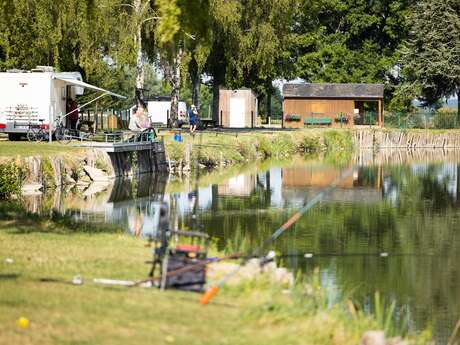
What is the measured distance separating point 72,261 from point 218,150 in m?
32.2

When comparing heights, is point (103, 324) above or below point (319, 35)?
below

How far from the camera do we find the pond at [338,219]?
15.5 m

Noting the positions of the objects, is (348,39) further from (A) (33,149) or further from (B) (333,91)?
(A) (33,149)

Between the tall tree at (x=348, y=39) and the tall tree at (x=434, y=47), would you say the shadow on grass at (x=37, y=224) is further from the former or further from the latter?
the tall tree at (x=348, y=39)

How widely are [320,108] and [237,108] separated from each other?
8542 millimetres

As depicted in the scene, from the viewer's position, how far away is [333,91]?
74.3 m

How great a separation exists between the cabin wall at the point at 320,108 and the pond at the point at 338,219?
28785 millimetres

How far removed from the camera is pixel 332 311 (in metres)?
10.8

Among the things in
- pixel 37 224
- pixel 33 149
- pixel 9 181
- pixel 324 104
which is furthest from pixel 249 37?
pixel 37 224

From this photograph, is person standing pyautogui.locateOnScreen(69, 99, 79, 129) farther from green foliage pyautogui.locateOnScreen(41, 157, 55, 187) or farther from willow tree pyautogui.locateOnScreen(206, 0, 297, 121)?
green foliage pyautogui.locateOnScreen(41, 157, 55, 187)

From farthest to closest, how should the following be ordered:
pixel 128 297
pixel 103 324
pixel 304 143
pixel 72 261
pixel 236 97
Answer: pixel 236 97
pixel 304 143
pixel 72 261
pixel 128 297
pixel 103 324

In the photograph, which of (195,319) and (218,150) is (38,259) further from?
(218,150)

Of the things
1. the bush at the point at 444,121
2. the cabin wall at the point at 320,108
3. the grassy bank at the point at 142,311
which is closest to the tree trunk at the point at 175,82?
the cabin wall at the point at 320,108

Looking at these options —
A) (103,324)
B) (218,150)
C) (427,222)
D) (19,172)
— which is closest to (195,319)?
(103,324)
